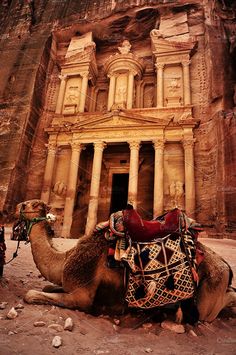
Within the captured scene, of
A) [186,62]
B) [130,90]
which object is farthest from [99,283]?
[186,62]

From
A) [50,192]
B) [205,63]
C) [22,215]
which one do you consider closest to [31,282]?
[22,215]

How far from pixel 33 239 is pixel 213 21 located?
726 inches

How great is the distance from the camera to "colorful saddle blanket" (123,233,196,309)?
90.2 inches

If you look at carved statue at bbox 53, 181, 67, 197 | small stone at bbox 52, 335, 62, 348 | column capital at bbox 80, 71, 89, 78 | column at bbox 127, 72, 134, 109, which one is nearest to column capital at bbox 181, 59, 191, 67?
column at bbox 127, 72, 134, 109

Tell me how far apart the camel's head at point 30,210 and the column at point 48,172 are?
35.5ft

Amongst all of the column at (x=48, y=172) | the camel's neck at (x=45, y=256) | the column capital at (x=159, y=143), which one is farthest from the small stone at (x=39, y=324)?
the column capital at (x=159, y=143)

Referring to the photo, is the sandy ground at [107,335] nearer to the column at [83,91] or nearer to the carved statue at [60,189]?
the carved statue at [60,189]

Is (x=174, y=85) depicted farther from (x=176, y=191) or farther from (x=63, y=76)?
(x=63, y=76)

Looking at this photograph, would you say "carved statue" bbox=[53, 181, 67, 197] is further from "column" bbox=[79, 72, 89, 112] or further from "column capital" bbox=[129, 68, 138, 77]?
"column capital" bbox=[129, 68, 138, 77]

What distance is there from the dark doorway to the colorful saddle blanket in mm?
12795

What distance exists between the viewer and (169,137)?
533 inches

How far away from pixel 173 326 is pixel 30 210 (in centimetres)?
212

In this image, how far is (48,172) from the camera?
556 inches

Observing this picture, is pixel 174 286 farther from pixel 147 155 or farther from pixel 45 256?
pixel 147 155
